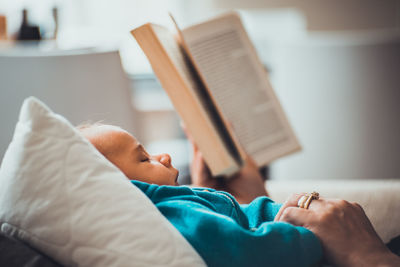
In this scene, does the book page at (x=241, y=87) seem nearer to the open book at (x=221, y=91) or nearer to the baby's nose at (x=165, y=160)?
the open book at (x=221, y=91)

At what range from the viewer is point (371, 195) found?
94cm

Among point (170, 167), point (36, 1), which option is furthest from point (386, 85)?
point (36, 1)

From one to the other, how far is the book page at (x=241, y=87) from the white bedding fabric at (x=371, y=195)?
0.56 feet

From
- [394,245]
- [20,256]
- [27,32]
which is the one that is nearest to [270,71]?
[27,32]

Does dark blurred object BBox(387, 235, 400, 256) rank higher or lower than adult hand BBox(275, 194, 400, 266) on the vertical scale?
lower

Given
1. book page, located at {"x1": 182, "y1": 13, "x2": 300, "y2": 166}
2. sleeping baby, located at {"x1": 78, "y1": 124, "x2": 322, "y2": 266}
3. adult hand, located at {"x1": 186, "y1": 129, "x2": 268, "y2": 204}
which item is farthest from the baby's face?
book page, located at {"x1": 182, "y1": 13, "x2": 300, "y2": 166}

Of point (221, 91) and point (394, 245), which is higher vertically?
point (221, 91)

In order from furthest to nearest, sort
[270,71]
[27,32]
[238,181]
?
[270,71]
[27,32]
[238,181]

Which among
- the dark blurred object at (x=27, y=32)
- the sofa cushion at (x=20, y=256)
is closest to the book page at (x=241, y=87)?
the sofa cushion at (x=20, y=256)

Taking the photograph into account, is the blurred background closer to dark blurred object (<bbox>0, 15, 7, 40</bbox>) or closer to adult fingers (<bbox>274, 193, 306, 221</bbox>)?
dark blurred object (<bbox>0, 15, 7, 40</bbox>)

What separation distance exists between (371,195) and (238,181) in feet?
1.01

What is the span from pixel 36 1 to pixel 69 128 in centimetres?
261

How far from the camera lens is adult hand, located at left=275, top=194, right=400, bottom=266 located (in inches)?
24.5

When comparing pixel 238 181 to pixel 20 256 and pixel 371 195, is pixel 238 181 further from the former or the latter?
pixel 20 256
